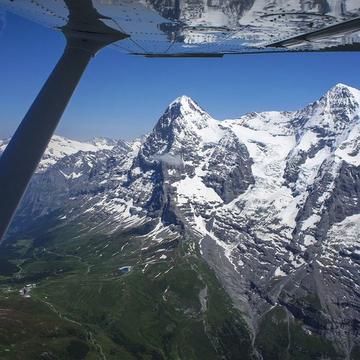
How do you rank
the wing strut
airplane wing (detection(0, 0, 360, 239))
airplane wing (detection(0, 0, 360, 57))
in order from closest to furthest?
airplane wing (detection(0, 0, 360, 57)), airplane wing (detection(0, 0, 360, 239)), the wing strut

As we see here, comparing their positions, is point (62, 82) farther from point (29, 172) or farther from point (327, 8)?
point (327, 8)

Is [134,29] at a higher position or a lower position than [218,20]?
lower

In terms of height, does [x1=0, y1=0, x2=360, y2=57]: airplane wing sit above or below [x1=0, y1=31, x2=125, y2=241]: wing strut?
above

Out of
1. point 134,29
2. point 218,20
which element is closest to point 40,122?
point 134,29

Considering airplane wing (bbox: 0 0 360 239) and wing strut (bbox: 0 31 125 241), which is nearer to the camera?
airplane wing (bbox: 0 0 360 239)

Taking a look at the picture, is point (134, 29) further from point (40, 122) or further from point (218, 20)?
point (40, 122)

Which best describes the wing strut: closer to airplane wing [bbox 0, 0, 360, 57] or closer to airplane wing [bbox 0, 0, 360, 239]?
airplane wing [bbox 0, 0, 360, 239]

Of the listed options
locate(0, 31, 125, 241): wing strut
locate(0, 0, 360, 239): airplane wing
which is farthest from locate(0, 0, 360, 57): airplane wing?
locate(0, 31, 125, 241): wing strut

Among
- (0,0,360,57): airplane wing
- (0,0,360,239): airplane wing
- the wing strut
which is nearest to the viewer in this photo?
(0,0,360,57): airplane wing

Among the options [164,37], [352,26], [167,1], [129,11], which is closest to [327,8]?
[352,26]
